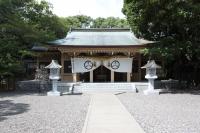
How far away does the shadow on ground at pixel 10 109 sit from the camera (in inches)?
551

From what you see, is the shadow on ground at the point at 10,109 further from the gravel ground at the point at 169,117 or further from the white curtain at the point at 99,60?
the white curtain at the point at 99,60

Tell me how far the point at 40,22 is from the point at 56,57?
3415 mm

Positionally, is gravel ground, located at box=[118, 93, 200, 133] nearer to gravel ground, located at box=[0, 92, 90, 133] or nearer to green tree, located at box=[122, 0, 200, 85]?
gravel ground, located at box=[0, 92, 90, 133]

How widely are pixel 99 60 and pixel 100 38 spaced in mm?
2875

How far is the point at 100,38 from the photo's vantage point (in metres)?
30.0

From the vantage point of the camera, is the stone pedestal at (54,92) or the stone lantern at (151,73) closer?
the stone pedestal at (54,92)

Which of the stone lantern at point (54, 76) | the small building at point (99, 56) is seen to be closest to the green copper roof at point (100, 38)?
the small building at point (99, 56)

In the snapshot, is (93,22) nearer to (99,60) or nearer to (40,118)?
(99,60)

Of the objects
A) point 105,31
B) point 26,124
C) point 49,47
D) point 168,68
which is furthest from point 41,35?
point 26,124

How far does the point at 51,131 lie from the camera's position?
10.2m

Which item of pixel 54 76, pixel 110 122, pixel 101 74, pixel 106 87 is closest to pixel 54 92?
pixel 54 76

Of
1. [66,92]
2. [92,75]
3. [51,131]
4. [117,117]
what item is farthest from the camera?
[92,75]

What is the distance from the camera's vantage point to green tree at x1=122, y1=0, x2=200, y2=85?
22.4 metres

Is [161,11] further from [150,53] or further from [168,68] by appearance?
[168,68]
